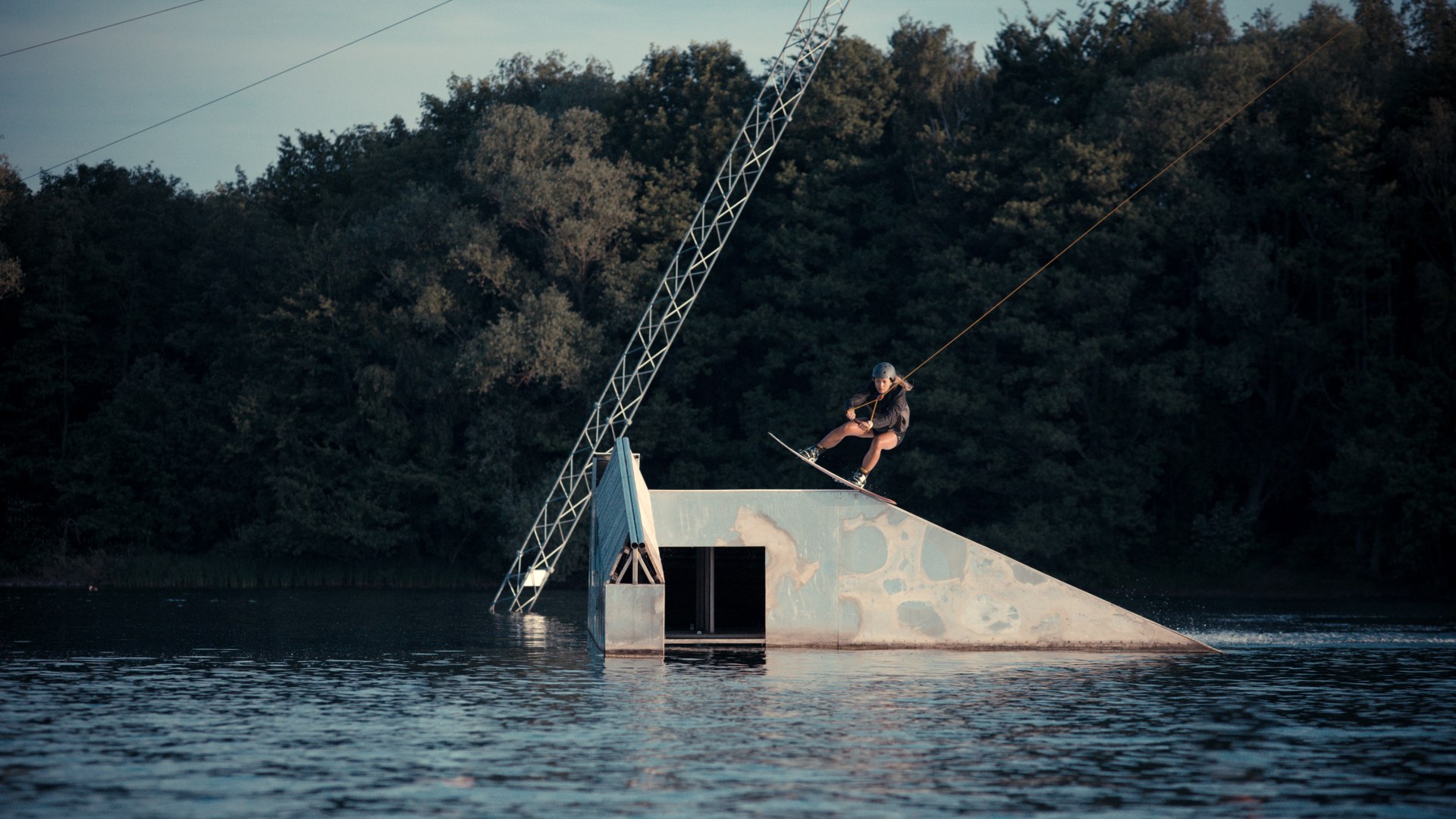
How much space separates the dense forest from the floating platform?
80.4 ft

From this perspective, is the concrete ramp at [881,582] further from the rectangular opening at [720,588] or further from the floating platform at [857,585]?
the rectangular opening at [720,588]

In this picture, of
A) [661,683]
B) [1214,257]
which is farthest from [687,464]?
[661,683]

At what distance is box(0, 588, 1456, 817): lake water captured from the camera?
9.80 m

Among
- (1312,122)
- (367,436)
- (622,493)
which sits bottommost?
(622,493)

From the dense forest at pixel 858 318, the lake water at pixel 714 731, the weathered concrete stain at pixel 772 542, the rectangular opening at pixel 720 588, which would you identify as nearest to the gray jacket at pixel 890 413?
the weathered concrete stain at pixel 772 542

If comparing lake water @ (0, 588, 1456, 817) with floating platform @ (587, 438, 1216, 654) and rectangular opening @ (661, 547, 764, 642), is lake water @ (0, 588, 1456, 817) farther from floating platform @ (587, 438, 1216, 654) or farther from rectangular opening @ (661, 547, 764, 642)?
rectangular opening @ (661, 547, 764, 642)

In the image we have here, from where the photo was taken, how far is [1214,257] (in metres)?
44.8

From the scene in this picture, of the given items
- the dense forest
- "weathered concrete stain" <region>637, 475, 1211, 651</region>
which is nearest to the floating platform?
"weathered concrete stain" <region>637, 475, 1211, 651</region>

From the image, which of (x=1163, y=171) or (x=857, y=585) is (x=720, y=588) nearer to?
(x=857, y=585)

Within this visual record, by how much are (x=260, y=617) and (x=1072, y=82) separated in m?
32.6

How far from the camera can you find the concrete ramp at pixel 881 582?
66.1 ft

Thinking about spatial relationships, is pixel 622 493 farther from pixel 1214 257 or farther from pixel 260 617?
pixel 1214 257

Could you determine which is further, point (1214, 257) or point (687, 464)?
point (687, 464)

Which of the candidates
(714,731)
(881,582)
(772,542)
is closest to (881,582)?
(881,582)
